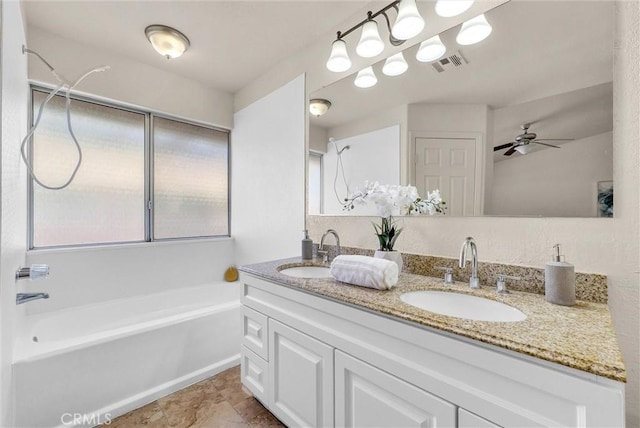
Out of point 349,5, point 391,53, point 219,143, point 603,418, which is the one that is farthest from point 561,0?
point 219,143

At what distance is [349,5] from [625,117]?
1497 mm

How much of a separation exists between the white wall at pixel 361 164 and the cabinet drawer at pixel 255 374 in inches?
40.7

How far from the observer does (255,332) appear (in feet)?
5.00

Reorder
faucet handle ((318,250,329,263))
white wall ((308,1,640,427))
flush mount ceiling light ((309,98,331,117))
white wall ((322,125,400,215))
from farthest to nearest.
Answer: flush mount ceiling light ((309,98,331,117)) → faucet handle ((318,250,329,263)) → white wall ((322,125,400,215)) → white wall ((308,1,640,427))

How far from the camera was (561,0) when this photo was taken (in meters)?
1.06

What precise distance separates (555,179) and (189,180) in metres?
2.83

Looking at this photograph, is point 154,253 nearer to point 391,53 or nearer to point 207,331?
point 207,331

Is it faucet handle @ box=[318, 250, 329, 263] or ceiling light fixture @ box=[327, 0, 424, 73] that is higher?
ceiling light fixture @ box=[327, 0, 424, 73]

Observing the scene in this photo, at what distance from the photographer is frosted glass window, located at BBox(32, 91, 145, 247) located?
2029mm

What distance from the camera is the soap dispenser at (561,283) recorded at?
0.92m

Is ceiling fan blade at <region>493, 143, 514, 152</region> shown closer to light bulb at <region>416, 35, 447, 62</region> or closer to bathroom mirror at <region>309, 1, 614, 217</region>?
bathroom mirror at <region>309, 1, 614, 217</region>

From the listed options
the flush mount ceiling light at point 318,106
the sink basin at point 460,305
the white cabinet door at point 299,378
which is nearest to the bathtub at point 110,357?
the white cabinet door at point 299,378

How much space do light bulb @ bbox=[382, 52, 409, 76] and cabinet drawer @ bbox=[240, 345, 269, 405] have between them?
177cm

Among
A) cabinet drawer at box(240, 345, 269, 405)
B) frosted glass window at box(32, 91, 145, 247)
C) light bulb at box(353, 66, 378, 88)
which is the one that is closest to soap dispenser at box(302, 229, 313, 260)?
cabinet drawer at box(240, 345, 269, 405)
